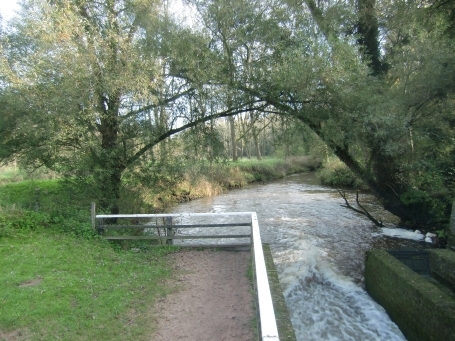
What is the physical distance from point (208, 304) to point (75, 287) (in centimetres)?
234

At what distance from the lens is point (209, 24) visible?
9570 mm

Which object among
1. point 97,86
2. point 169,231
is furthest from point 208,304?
point 97,86

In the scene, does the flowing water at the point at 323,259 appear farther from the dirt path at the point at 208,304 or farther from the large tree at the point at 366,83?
the large tree at the point at 366,83

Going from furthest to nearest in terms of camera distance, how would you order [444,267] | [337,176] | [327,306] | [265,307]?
[337,176] < [327,306] < [444,267] < [265,307]

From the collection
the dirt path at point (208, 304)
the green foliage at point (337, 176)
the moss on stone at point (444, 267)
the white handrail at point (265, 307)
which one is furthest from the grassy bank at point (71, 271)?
the green foliage at point (337, 176)

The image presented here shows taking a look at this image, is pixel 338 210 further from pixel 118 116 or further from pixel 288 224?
pixel 118 116

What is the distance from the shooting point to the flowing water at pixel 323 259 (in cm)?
631

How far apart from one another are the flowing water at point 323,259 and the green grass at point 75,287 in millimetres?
3155

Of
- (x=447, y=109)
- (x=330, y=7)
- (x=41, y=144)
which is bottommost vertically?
(x=41, y=144)

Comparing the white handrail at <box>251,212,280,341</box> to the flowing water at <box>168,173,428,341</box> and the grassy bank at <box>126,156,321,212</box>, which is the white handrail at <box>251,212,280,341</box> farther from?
the grassy bank at <box>126,156,321,212</box>

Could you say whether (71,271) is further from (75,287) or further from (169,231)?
(169,231)

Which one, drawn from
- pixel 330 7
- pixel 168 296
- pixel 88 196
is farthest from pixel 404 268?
pixel 330 7

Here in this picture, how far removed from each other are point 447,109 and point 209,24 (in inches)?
312

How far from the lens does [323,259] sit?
9.28 metres
